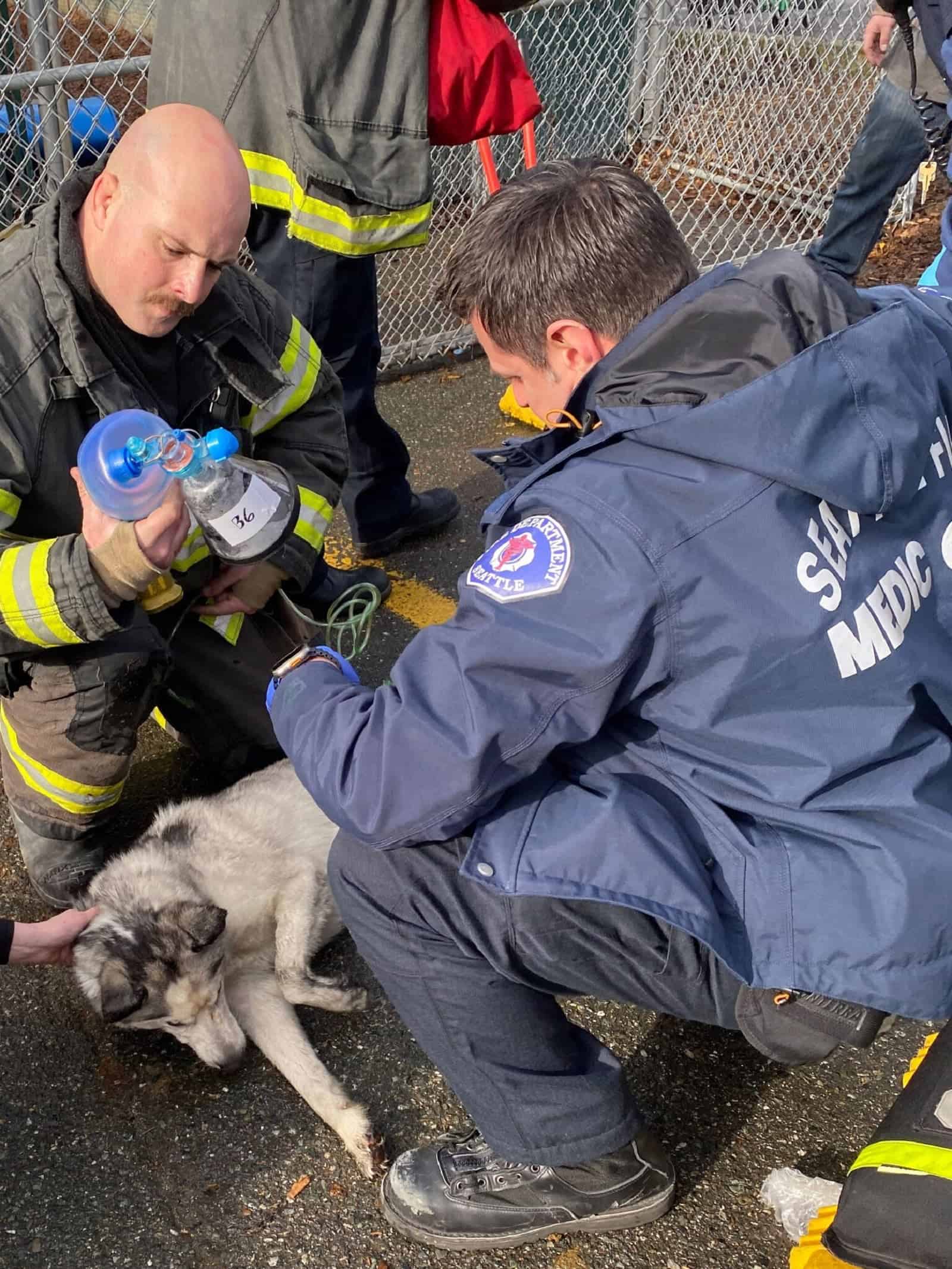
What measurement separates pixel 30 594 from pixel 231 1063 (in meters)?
1.26

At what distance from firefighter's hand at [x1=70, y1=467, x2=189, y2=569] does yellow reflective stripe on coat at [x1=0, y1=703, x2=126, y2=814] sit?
0.89m

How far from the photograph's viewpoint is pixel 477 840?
2074 mm

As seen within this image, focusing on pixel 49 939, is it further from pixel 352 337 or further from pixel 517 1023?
pixel 352 337

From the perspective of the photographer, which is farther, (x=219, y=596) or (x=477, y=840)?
(x=219, y=596)

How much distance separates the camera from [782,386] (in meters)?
1.84

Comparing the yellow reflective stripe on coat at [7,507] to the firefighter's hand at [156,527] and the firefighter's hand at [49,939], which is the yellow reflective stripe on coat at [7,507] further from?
the firefighter's hand at [49,939]

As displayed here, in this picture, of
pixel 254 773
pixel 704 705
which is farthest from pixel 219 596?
pixel 704 705

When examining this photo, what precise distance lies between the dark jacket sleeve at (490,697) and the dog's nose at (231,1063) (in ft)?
3.66

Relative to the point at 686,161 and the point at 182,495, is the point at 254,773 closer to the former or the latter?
the point at 182,495

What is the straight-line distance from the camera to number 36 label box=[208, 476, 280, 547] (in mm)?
2828

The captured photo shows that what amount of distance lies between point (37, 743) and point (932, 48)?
406 centimetres

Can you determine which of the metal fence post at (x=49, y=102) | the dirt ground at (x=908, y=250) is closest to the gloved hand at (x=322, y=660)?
the metal fence post at (x=49, y=102)

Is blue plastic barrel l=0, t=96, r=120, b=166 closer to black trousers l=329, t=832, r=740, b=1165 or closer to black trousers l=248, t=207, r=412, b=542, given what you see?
black trousers l=248, t=207, r=412, b=542

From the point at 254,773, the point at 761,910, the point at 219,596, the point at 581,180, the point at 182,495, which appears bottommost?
the point at 254,773
